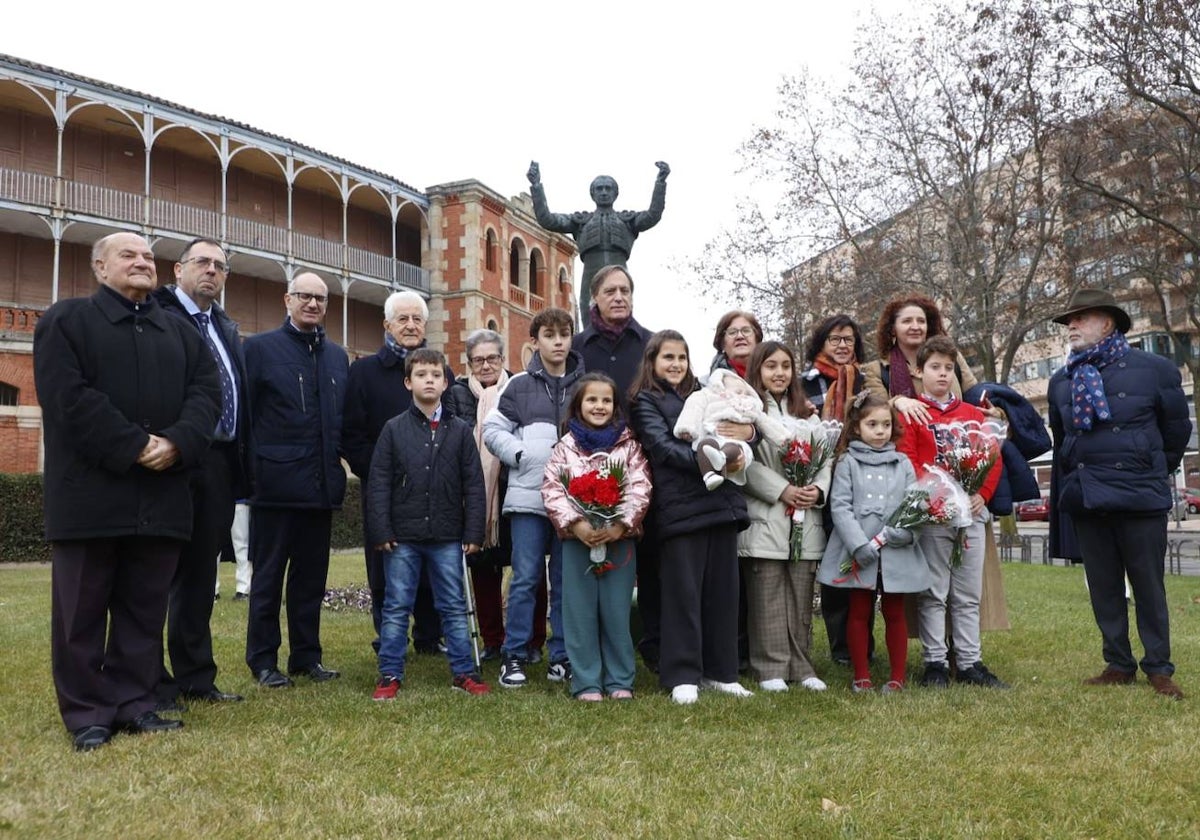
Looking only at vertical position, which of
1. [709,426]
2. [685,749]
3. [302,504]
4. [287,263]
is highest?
[287,263]

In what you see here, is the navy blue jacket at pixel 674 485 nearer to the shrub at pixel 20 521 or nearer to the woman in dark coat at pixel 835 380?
the woman in dark coat at pixel 835 380

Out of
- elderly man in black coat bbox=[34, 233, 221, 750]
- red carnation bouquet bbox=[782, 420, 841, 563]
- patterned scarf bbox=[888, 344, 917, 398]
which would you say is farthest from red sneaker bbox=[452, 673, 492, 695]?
patterned scarf bbox=[888, 344, 917, 398]

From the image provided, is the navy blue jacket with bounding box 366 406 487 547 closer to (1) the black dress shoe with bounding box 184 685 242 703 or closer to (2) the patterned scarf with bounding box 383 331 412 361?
(2) the patterned scarf with bounding box 383 331 412 361

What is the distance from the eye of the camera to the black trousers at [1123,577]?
532 centimetres

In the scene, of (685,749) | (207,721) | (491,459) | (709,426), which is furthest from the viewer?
(491,459)

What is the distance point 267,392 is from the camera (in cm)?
544

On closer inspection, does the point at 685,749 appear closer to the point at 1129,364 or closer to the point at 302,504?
the point at 302,504

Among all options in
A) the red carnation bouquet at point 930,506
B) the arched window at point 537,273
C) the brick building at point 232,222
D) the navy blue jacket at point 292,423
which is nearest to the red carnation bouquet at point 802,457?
the red carnation bouquet at point 930,506

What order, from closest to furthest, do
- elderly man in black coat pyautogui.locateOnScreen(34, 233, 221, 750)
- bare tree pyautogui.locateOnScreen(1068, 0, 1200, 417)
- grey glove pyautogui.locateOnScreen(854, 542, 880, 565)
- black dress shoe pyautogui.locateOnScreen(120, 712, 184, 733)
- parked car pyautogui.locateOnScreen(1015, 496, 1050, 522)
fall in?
elderly man in black coat pyautogui.locateOnScreen(34, 233, 221, 750) < black dress shoe pyautogui.locateOnScreen(120, 712, 184, 733) < grey glove pyautogui.locateOnScreen(854, 542, 880, 565) < bare tree pyautogui.locateOnScreen(1068, 0, 1200, 417) < parked car pyautogui.locateOnScreen(1015, 496, 1050, 522)

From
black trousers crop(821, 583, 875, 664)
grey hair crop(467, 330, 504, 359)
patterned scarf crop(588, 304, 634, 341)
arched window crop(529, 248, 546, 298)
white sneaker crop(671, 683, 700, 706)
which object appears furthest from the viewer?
arched window crop(529, 248, 546, 298)

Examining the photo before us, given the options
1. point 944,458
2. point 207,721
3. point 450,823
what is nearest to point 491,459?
point 207,721

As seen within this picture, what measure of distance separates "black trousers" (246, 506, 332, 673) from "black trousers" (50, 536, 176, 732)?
3.35 ft

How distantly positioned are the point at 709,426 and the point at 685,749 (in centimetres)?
176

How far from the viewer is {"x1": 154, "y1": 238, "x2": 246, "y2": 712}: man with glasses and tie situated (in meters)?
4.83
